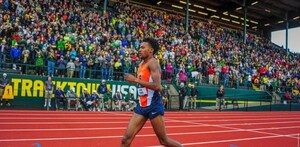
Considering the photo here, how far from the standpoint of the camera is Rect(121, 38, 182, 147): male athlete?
3.99 meters

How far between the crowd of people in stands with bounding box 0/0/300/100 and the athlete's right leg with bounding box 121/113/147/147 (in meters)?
12.5

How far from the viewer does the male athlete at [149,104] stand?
399 cm

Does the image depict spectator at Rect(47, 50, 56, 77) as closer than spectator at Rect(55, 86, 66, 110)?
No

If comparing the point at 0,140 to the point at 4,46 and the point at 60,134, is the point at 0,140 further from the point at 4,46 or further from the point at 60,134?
the point at 4,46

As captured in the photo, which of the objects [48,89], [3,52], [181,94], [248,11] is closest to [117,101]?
[48,89]

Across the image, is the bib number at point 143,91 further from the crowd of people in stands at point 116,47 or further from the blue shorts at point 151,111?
the crowd of people in stands at point 116,47

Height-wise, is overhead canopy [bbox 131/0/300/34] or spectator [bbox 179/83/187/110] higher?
overhead canopy [bbox 131/0/300/34]

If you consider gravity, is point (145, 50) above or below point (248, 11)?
below

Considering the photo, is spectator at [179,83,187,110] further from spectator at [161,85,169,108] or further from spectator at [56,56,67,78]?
spectator at [56,56,67,78]

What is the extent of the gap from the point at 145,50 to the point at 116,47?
15.9 meters

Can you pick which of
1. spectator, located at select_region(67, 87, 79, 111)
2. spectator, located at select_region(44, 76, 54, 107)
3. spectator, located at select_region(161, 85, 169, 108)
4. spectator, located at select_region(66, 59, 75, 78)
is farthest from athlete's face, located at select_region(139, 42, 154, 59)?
spectator, located at select_region(161, 85, 169, 108)

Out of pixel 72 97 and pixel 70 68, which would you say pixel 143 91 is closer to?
pixel 72 97

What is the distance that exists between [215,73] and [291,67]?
1697 centimetres

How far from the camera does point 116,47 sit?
1983cm
